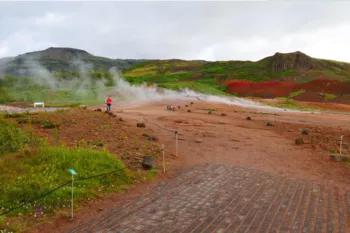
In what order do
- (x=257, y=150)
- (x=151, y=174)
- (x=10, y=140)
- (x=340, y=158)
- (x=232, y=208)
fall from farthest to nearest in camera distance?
(x=257, y=150) < (x=340, y=158) < (x=10, y=140) < (x=151, y=174) < (x=232, y=208)

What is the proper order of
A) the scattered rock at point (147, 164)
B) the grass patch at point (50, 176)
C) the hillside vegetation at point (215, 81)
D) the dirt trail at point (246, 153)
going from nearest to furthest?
1. the grass patch at point (50, 176)
2. the dirt trail at point (246, 153)
3. the scattered rock at point (147, 164)
4. the hillside vegetation at point (215, 81)

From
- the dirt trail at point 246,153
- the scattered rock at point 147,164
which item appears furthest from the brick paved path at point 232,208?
the scattered rock at point 147,164

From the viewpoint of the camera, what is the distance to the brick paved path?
540cm

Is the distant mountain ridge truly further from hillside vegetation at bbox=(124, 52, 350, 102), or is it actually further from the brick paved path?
the brick paved path

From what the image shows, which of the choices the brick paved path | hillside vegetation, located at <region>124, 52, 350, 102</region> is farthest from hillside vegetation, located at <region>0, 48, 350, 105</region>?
the brick paved path

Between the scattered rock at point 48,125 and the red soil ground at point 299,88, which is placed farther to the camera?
the red soil ground at point 299,88

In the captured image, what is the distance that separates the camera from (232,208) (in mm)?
6246

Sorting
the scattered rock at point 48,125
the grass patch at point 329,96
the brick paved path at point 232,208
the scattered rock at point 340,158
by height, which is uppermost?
the grass patch at point 329,96

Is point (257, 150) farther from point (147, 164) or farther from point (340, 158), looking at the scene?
point (147, 164)

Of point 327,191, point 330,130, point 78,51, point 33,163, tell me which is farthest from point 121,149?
point 78,51

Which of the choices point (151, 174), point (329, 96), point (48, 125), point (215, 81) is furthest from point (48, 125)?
point (215, 81)

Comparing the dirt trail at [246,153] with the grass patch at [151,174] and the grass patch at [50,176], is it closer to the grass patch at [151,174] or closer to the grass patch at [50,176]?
the grass patch at [151,174]

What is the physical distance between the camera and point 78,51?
146m

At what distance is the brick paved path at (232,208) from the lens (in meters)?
5.40
